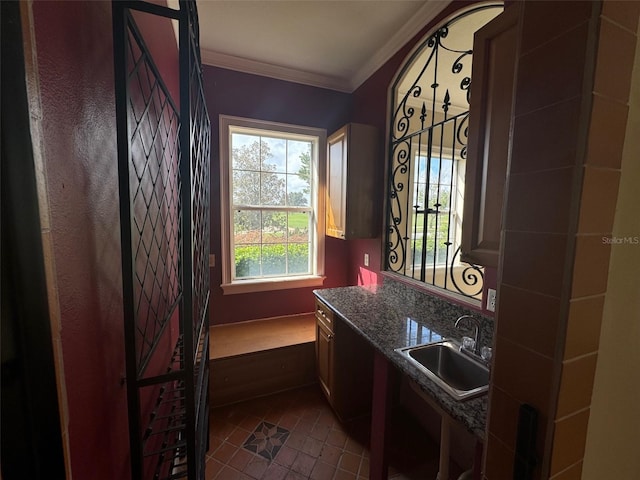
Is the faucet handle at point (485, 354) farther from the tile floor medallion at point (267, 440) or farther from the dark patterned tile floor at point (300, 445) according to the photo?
the tile floor medallion at point (267, 440)

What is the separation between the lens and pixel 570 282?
370mm

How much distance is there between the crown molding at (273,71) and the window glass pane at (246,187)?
92 centimetres

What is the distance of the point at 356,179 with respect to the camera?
2.35 metres

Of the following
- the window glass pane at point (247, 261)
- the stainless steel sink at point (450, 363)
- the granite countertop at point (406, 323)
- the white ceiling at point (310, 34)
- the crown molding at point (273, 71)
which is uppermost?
the white ceiling at point (310, 34)

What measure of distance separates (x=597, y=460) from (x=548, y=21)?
0.71 m

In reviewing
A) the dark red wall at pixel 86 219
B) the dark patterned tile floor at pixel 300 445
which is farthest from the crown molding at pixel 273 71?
the dark patterned tile floor at pixel 300 445

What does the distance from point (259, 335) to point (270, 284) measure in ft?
1.65

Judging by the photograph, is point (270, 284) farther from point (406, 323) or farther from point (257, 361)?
point (406, 323)

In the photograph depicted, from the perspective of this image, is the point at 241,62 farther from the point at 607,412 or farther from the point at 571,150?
the point at 607,412

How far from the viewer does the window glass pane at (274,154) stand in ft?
8.80

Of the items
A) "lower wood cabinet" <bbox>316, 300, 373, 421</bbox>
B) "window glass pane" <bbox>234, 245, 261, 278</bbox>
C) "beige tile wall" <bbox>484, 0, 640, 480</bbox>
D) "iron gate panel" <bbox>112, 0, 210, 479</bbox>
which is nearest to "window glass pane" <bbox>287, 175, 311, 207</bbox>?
"window glass pane" <bbox>234, 245, 261, 278</bbox>

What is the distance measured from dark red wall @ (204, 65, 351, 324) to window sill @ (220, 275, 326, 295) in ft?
0.17

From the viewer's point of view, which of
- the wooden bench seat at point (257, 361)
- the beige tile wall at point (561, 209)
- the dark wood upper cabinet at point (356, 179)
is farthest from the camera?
the dark wood upper cabinet at point (356, 179)

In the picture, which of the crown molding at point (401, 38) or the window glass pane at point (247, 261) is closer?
the crown molding at point (401, 38)
